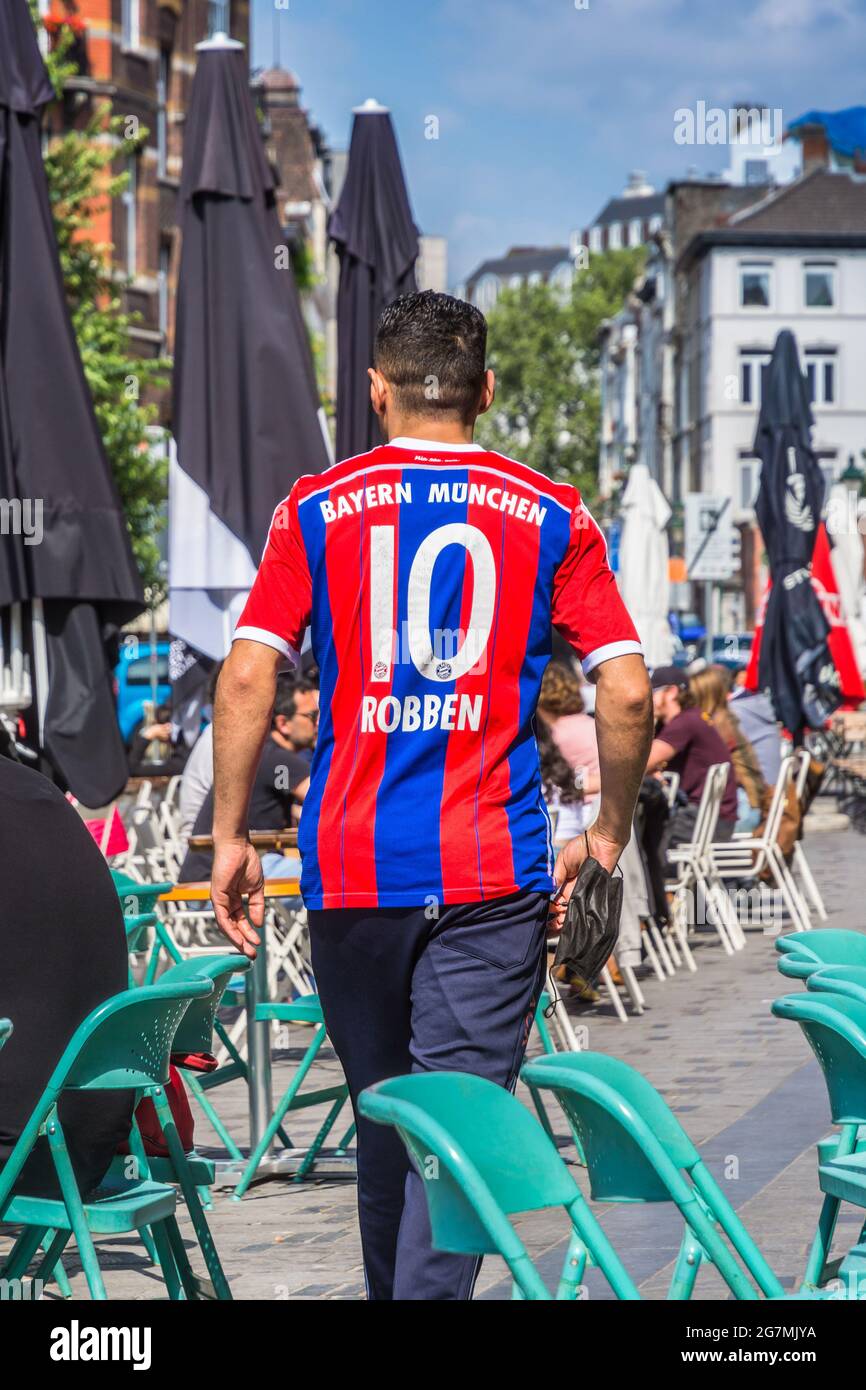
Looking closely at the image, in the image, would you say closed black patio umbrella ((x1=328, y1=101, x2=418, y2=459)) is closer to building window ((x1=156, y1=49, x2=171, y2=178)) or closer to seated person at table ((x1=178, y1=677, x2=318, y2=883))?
seated person at table ((x1=178, y1=677, x2=318, y2=883))

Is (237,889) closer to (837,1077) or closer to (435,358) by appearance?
(435,358)

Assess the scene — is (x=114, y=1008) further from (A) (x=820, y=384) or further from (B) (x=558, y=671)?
(A) (x=820, y=384)

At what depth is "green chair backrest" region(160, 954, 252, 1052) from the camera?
14.3 feet

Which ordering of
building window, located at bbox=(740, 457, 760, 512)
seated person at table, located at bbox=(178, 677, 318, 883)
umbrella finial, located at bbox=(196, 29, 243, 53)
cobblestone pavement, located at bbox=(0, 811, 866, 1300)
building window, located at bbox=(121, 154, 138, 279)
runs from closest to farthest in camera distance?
cobblestone pavement, located at bbox=(0, 811, 866, 1300) < seated person at table, located at bbox=(178, 677, 318, 883) < umbrella finial, located at bbox=(196, 29, 243, 53) < building window, located at bbox=(121, 154, 138, 279) < building window, located at bbox=(740, 457, 760, 512)

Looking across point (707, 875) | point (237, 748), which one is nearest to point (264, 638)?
point (237, 748)

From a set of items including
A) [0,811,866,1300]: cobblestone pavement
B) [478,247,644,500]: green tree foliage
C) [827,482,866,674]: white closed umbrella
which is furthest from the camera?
[478,247,644,500]: green tree foliage

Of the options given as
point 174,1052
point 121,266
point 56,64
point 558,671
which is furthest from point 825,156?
point 174,1052

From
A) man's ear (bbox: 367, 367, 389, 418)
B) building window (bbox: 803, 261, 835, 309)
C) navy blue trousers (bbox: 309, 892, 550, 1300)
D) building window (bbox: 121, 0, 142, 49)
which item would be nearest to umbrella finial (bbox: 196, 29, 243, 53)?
man's ear (bbox: 367, 367, 389, 418)

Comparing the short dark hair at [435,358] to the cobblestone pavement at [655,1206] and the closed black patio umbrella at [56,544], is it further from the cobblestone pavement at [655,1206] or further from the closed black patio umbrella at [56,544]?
the closed black patio umbrella at [56,544]

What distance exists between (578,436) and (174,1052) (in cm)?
10050

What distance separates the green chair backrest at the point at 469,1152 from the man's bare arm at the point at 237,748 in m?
1.01

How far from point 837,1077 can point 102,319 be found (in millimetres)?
23085

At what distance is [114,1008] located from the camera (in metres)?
3.70
